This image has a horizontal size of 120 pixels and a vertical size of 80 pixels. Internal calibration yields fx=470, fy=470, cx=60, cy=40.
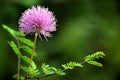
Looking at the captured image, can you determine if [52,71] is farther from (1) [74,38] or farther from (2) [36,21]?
(1) [74,38]

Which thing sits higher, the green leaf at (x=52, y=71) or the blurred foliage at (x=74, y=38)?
the blurred foliage at (x=74, y=38)

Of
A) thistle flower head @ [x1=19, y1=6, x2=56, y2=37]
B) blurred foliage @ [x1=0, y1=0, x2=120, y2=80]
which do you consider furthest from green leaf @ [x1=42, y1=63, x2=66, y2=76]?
blurred foliage @ [x1=0, y1=0, x2=120, y2=80]

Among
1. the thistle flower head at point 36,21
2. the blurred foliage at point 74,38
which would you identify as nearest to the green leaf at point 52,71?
the thistle flower head at point 36,21

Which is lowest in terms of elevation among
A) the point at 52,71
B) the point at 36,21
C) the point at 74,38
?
the point at 52,71

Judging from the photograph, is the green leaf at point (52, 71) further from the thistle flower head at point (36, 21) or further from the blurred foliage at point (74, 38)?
Answer: the blurred foliage at point (74, 38)

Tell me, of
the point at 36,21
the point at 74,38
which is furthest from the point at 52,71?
the point at 74,38
